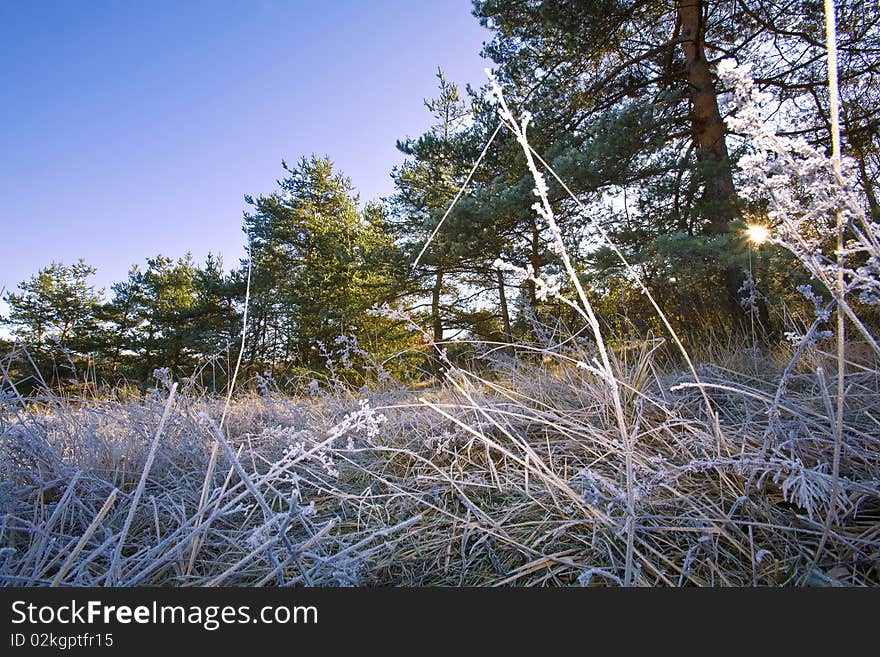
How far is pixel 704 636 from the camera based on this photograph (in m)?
0.78

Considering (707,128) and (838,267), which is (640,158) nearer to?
(707,128)

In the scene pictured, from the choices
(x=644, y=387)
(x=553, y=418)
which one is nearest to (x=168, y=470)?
(x=553, y=418)

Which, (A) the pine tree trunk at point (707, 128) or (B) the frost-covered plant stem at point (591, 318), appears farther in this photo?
(A) the pine tree trunk at point (707, 128)

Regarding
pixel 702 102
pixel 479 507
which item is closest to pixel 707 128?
pixel 702 102

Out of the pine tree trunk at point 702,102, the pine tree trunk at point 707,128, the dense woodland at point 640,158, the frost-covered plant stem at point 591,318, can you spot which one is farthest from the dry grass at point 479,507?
the pine tree trunk at point 702,102

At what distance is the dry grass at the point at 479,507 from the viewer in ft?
3.04

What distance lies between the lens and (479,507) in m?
1.33

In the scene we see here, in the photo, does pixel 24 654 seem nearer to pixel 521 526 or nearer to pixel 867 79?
pixel 521 526

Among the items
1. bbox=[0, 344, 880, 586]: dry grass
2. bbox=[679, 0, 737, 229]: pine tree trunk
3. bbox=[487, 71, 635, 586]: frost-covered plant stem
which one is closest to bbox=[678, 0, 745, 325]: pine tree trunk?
bbox=[679, 0, 737, 229]: pine tree trunk

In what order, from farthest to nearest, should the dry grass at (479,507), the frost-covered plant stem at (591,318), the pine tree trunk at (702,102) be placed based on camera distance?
1. the pine tree trunk at (702,102)
2. the dry grass at (479,507)
3. the frost-covered plant stem at (591,318)

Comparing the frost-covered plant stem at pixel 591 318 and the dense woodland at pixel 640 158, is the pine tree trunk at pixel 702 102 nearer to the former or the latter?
the dense woodland at pixel 640 158

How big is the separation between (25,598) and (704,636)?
4.70ft

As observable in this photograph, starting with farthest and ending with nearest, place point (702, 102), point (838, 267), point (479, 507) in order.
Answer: point (702, 102) → point (479, 507) → point (838, 267)

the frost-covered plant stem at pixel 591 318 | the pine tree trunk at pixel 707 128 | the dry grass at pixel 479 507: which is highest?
the pine tree trunk at pixel 707 128
